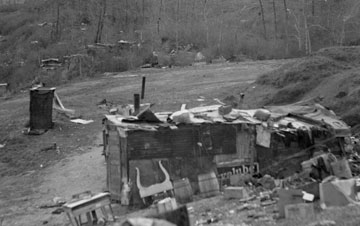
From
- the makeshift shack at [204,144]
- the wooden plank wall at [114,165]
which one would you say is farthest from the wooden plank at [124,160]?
the wooden plank wall at [114,165]

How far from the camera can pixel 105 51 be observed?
39750 mm

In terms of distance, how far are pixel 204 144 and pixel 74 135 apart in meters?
7.62

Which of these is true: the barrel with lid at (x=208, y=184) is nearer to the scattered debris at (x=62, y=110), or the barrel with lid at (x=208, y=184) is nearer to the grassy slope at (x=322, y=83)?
the grassy slope at (x=322, y=83)

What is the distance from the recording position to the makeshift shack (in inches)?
381

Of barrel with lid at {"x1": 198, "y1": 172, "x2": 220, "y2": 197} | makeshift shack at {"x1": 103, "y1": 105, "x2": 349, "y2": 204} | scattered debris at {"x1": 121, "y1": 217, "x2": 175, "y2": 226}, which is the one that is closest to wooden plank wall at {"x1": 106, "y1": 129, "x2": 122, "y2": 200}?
makeshift shack at {"x1": 103, "y1": 105, "x2": 349, "y2": 204}

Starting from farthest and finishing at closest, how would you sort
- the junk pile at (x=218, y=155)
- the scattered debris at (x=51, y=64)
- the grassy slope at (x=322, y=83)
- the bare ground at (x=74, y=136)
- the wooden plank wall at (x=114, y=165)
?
1. the scattered debris at (x=51, y=64)
2. the grassy slope at (x=322, y=83)
3. the bare ground at (x=74, y=136)
4. the wooden plank wall at (x=114, y=165)
5. the junk pile at (x=218, y=155)

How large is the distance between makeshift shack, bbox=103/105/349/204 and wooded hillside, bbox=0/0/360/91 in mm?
23672

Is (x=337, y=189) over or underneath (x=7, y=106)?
over

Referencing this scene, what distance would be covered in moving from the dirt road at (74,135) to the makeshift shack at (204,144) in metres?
1.45

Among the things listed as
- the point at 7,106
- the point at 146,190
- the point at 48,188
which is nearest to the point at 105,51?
the point at 7,106

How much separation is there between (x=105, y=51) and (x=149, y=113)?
3025 centimetres

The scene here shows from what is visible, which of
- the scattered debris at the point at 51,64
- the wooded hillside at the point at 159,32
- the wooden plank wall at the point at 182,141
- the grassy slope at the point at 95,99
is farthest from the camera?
the scattered debris at the point at 51,64

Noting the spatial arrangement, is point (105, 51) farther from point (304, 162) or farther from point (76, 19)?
point (304, 162)

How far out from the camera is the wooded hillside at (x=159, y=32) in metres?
37.8
